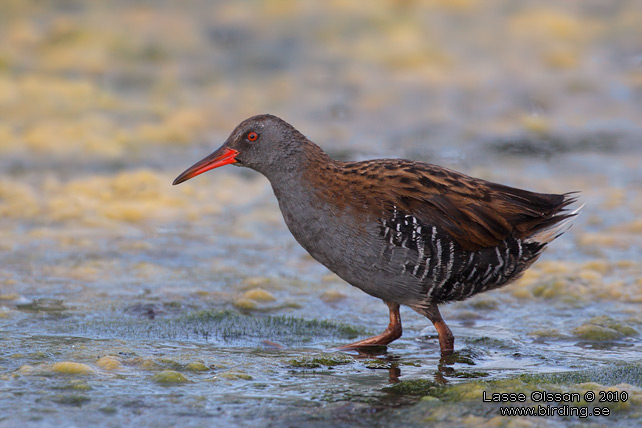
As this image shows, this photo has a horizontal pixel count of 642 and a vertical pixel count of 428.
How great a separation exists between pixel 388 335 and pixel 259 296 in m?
1.17

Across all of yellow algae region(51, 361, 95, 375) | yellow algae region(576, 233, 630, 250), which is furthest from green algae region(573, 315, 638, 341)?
yellow algae region(51, 361, 95, 375)

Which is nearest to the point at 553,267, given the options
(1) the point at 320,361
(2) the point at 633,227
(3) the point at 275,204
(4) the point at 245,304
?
(2) the point at 633,227

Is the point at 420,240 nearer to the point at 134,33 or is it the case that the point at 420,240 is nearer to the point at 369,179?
the point at 369,179

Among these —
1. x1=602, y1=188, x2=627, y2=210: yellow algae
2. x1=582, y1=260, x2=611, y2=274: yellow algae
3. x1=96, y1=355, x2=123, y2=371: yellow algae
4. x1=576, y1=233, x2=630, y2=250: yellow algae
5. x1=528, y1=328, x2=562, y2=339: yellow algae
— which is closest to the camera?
x1=96, y1=355, x2=123, y2=371: yellow algae

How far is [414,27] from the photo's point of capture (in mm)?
11195

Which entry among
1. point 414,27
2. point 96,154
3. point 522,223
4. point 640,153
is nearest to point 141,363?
point 522,223

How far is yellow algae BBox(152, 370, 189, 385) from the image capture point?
4.61m

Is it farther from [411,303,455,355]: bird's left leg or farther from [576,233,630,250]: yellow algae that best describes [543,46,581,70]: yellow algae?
[411,303,455,355]: bird's left leg

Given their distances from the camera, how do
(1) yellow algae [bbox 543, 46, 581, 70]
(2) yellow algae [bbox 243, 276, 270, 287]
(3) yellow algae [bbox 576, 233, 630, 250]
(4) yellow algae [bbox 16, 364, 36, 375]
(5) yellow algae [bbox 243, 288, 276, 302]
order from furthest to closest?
1. (1) yellow algae [bbox 543, 46, 581, 70]
2. (3) yellow algae [bbox 576, 233, 630, 250]
3. (2) yellow algae [bbox 243, 276, 270, 287]
4. (5) yellow algae [bbox 243, 288, 276, 302]
5. (4) yellow algae [bbox 16, 364, 36, 375]

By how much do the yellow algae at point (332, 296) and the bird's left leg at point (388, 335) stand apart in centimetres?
83

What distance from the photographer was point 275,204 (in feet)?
27.2

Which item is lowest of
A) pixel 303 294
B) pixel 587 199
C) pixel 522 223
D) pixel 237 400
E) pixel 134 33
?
pixel 237 400

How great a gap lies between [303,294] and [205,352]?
1.38m

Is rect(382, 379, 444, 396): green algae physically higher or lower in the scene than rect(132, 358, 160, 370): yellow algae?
lower
